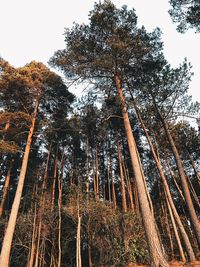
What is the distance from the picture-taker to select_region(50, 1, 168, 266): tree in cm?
860

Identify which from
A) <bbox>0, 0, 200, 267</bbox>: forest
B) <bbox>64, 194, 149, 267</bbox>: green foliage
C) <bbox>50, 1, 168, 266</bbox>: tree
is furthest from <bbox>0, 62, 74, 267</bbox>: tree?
<bbox>64, 194, 149, 267</bbox>: green foliage

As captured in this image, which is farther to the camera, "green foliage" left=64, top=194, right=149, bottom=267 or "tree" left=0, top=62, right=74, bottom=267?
"tree" left=0, top=62, right=74, bottom=267

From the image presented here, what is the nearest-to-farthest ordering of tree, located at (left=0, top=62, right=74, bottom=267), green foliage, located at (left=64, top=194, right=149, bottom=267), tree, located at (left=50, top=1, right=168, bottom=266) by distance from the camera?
tree, located at (left=50, top=1, right=168, bottom=266)
green foliage, located at (left=64, top=194, right=149, bottom=267)
tree, located at (left=0, top=62, right=74, bottom=267)

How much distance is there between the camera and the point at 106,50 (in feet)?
29.4

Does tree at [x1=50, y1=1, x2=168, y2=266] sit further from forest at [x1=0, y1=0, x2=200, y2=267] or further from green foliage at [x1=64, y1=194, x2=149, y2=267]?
green foliage at [x1=64, y1=194, x2=149, y2=267]

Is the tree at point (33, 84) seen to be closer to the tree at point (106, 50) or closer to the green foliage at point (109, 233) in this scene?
the tree at point (106, 50)

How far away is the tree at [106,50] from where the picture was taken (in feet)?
28.2

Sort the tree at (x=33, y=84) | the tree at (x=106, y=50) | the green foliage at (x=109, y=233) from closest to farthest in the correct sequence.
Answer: the tree at (x=106, y=50)
the green foliage at (x=109, y=233)
the tree at (x=33, y=84)

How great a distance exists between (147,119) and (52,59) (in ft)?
21.4

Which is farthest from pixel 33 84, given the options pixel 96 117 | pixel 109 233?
pixel 109 233

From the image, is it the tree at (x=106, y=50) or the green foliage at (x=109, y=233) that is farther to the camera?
the green foliage at (x=109, y=233)

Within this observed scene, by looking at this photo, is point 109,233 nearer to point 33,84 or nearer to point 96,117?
point 96,117

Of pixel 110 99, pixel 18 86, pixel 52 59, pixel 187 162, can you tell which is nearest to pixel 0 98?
pixel 18 86

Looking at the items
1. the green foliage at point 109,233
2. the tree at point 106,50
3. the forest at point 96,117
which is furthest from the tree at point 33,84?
the green foliage at point 109,233
